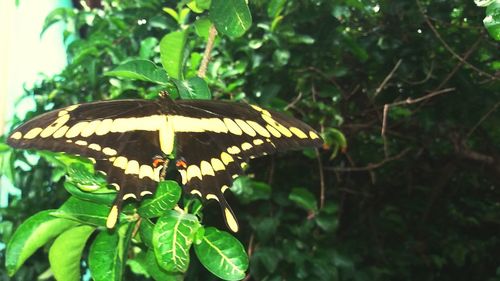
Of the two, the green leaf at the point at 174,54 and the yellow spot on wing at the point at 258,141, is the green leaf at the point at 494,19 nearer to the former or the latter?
the yellow spot on wing at the point at 258,141

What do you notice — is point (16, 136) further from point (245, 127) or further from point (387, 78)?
point (387, 78)

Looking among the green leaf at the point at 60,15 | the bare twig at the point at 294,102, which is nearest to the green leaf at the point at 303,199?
the bare twig at the point at 294,102

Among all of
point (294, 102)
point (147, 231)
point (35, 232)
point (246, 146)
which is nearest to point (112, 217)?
point (147, 231)

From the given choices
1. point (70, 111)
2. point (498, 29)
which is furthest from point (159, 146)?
point (498, 29)

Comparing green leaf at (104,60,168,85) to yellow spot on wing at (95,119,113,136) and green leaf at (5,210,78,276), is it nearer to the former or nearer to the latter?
yellow spot on wing at (95,119,113,136)

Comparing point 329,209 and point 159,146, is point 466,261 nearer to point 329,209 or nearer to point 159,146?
point 329,209

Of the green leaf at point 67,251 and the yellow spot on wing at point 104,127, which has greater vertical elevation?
the yellow spot on wing at point 104,127

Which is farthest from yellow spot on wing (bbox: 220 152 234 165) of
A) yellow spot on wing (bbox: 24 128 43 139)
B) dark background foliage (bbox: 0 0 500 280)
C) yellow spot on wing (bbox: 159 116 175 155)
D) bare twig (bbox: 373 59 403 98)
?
bare twig (bbox: 373 59 403 98)
